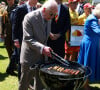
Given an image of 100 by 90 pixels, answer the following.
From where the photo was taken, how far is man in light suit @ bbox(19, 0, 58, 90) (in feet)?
11.7

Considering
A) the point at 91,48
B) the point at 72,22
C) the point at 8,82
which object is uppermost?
the point at 72,22

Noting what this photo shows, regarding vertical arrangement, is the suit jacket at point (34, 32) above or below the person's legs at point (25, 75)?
above

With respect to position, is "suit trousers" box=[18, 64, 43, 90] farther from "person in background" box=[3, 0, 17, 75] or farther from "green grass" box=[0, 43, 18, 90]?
"person in background" box=[3, 0, 17, 75]

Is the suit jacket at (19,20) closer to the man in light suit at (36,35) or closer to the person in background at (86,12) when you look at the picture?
the man in light suit at (36,35)

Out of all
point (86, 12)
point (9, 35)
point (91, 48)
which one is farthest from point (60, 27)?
point (9, 35)

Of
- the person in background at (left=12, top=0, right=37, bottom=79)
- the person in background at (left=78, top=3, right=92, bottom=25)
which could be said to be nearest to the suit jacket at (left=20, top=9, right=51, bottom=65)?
the person in background at (left=12, top=0, right=37, bottom=79)

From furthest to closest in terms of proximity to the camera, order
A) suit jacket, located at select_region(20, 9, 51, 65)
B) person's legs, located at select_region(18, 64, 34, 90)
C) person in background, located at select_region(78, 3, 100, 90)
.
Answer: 1. person in background, located at select_region(78, 3, 100, 90)
2. person's legs, located at select_region(18, 64, 34, 90)
3. suit jacket, located at select_region(20, 9, 51, 65)

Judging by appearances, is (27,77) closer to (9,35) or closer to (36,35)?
(36,35)

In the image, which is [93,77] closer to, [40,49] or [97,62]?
[97,62]

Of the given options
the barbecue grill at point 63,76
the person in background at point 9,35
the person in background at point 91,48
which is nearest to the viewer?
the barbecue grill at point 63,76

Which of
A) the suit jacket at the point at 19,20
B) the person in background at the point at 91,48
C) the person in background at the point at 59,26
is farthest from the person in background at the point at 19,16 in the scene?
the person in background at the point at 91,48

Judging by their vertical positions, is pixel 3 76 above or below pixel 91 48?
below

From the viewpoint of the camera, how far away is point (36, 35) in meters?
3.77

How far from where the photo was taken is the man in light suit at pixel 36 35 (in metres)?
3.58
